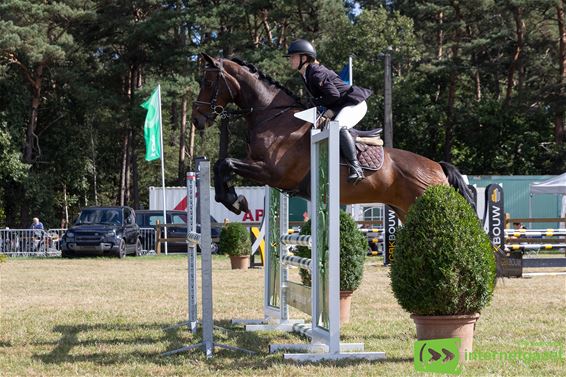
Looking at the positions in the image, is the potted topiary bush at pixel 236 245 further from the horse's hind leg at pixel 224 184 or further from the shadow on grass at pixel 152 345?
the horse's hind leg at pixel 224 184

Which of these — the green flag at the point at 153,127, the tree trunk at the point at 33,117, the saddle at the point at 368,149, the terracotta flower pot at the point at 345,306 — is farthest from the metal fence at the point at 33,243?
the saddle at the point at 368,149

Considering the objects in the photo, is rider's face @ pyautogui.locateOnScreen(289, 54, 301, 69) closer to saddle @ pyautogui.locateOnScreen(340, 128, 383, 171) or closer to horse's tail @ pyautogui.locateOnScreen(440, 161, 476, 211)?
saddle @ pyautogui.locateOnScreen(340, 128, 383, 171)

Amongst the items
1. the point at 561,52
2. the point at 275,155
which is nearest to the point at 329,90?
the point at 275,155

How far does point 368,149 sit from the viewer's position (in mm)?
7918

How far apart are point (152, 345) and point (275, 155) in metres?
1.95

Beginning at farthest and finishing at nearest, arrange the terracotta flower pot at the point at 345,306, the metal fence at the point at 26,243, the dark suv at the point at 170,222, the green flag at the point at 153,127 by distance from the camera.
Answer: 1. the metal fence at the point at 26,243
2. the dark suv at the point at 170,222
3. the green flag at the point at 153,127
4. the terracotta flower pot at the point at 345,306

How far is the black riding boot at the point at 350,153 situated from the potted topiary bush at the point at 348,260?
135 centimetres

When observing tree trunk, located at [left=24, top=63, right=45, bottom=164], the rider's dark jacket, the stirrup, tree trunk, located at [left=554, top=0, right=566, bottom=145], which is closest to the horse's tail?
the stirrup

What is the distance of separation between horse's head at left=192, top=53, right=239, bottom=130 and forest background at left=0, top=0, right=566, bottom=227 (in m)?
27.0

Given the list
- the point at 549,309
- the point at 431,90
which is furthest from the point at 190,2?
the point at 549,309

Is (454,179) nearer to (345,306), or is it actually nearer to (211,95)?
(345,306)

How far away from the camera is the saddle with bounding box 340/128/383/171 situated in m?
7.82

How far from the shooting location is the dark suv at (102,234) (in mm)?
24453

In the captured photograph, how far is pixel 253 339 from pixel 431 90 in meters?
35.6
